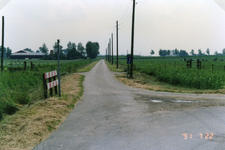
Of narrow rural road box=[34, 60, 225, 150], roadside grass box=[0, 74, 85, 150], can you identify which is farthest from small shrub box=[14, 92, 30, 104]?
narrow rural road box=[34, 60, 225, 150]

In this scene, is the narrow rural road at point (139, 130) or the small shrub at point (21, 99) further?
the small shrub at point (21, 99)

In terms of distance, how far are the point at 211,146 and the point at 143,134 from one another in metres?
1.73

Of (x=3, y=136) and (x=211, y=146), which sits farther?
(x=3, y=136)

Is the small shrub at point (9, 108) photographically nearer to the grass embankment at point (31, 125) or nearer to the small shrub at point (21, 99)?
the grass embankment at point (31, 125)

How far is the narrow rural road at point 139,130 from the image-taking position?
5699mm

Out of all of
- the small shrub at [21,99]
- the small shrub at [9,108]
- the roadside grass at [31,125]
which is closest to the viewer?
the roadside grass at [31,125]

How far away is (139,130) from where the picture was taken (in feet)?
22.7

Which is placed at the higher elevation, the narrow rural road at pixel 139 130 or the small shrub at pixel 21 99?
the small shrub at pixel 21 99

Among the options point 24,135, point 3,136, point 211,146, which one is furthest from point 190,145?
point 3,136

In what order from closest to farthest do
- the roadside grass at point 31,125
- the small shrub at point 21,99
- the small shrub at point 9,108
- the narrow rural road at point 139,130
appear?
the narrow rural road at point 139,130
the roadside grass at point 31,125
the small shrub at point 9,108
the small shrub at point 21,99

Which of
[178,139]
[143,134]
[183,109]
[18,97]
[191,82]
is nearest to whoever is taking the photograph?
[178,139]

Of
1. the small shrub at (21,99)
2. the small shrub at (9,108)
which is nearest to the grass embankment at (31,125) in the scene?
the small shrub at (9,108)

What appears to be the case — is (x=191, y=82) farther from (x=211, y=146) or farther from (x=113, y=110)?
(x=211, y=146)

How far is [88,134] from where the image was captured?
6680mm
